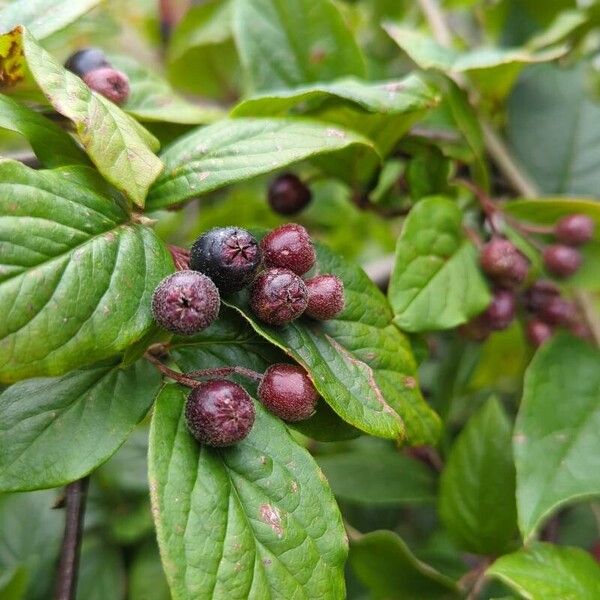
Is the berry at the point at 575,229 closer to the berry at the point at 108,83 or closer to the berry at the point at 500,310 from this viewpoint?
the berry at the point at 500,310

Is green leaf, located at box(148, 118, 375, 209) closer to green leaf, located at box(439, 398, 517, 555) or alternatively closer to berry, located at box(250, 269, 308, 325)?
berry, located at box(250, 269, 308, 325)

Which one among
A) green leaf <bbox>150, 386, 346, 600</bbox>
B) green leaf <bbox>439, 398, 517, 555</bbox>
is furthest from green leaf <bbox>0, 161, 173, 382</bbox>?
green leaf <bbox>439, 398, 517, 555</bbox>

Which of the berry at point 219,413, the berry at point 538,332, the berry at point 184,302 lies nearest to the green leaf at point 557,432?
the berry at point 538,332

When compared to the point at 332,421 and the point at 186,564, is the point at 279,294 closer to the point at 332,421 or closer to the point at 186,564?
the point at 332,421

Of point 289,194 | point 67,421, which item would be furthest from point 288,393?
point 289,194

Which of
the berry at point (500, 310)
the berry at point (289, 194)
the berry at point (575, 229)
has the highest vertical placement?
the berry at point (289, 194)

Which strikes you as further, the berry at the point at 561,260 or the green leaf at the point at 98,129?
the berry at the point at 561,260
